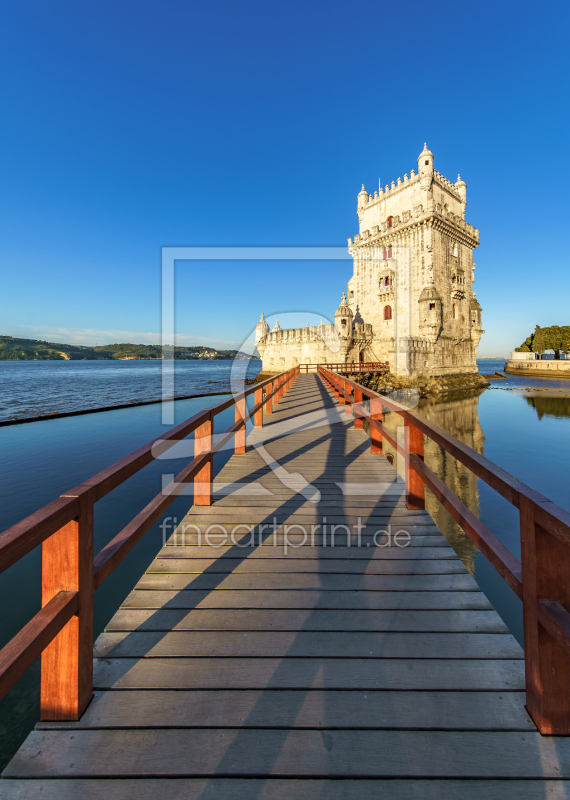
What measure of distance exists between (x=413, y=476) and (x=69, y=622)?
11.2 feet

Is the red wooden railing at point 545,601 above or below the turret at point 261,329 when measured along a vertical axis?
below

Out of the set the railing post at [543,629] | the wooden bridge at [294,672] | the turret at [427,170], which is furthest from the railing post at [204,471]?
the turret at [427,170]

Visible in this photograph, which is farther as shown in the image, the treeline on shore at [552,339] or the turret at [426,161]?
the treeline on shore at [552,339]

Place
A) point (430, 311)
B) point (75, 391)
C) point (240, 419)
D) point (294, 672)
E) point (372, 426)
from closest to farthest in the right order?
1. point (294, 672)
2. point (240, 419)
3. point (372, 426)
4. point (430, 311)
5. point (75, 391)

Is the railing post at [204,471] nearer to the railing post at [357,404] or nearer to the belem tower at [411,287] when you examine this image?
the railing post at [357,404]

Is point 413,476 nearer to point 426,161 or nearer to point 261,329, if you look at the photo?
point 426,161

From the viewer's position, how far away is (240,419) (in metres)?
5.95

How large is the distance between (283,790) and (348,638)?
34.2 inches

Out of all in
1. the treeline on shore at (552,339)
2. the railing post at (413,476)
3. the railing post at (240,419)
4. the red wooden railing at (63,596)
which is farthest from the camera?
the treeline on shore at (552,339)

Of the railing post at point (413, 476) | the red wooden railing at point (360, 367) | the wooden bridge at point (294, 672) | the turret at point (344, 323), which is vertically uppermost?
the turret at point (344, 323)

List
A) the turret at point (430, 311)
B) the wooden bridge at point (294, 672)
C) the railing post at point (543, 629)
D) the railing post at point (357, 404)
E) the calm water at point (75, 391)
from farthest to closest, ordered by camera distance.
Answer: the turret at point (430, 311), the calm water at point (75, 391), the railing post at point (357, 404), the railing post at point (543, 629), the wooden bridge at point (294, 672)

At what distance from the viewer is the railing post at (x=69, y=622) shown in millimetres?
1608

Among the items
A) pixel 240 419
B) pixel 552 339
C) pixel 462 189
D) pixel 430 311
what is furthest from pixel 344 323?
pixel 552 339

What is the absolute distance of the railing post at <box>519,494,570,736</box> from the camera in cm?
154
